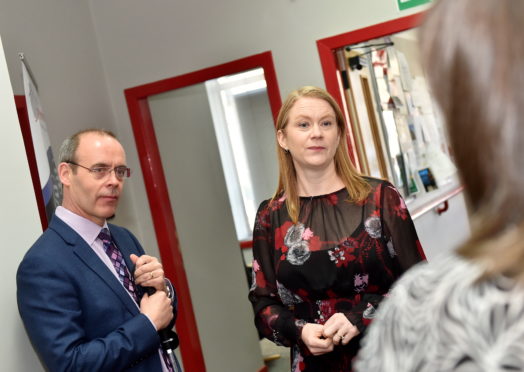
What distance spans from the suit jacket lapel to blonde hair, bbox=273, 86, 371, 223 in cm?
61

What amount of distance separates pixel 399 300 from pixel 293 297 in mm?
1294

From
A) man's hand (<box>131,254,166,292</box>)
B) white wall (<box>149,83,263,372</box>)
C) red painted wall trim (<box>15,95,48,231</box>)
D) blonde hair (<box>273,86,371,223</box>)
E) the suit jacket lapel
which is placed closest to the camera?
the suit jacket lapel

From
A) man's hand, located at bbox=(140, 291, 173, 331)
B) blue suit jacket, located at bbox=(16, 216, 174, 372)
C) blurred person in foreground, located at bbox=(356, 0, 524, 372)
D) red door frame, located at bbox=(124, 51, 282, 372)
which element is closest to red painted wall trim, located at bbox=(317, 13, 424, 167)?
red door frame, located at bbox=(124, 51, 282, 372)

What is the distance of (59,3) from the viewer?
3646mm

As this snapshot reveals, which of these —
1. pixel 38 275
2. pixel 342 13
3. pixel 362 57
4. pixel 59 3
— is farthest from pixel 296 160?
pixel 59 3

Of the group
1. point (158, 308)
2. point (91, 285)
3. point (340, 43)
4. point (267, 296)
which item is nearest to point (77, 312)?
point (91, 285)

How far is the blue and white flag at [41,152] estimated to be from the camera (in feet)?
7.73

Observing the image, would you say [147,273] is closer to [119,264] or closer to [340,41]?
[119,264]

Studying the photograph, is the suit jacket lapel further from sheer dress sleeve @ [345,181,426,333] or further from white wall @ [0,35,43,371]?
sheer dress sleeve @ [345,181,426,333]

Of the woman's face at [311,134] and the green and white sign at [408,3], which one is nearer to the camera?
the woman's face at [311,134]

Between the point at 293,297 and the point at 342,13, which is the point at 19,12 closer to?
the point at 342,13

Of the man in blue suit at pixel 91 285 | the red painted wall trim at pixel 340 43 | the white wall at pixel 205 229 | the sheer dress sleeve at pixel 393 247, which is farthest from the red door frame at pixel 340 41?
the man in blue suit at pixel 91 285

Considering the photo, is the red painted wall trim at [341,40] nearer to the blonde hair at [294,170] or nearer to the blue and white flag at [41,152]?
the blonde hair at [294,170]

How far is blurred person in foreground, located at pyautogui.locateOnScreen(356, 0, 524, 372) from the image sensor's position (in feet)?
2.14
